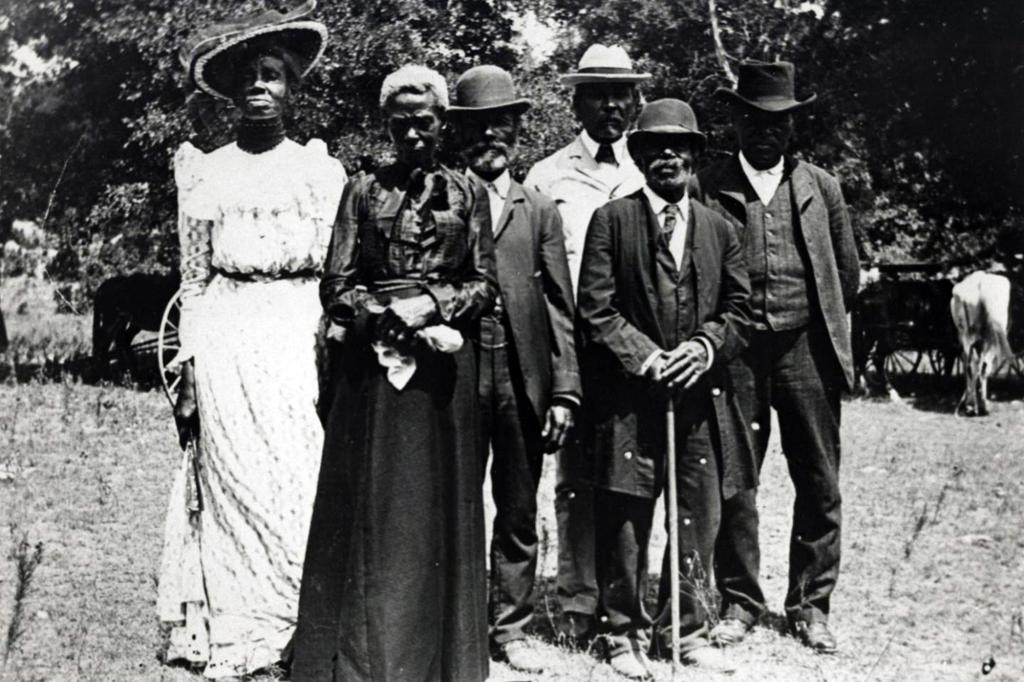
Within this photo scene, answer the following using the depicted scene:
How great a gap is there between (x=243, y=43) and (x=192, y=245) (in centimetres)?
84

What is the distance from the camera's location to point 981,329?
40.7 ft

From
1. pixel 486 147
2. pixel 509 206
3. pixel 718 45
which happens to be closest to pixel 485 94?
pixel 486 147

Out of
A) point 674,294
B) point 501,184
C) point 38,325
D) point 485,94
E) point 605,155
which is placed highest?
point 485,94

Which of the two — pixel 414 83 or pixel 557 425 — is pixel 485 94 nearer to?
pixel 414 83

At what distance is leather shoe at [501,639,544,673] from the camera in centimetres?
429

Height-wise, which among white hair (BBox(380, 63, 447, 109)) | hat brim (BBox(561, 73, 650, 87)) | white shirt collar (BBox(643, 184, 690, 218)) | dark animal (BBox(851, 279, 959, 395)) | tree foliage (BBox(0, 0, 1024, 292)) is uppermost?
tree foliage (BBox(0, 0, 1024, 292))

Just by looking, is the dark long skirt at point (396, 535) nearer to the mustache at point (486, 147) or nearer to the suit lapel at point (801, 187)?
the mustache at point (486, 147)

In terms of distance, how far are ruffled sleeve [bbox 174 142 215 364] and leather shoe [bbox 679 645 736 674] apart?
7.76 ft

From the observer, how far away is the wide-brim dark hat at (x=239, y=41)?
4.14 metres

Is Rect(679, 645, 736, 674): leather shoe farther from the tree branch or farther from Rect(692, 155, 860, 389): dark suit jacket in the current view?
the tree branch

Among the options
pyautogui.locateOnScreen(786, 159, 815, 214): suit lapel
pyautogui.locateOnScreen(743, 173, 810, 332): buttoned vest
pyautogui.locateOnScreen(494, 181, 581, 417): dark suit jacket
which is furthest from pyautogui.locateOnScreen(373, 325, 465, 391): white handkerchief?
pyautogui.locateOnScreen(786, 159, 815, 214): suit lapel

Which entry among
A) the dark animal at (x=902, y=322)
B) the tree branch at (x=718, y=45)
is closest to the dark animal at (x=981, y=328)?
the dark animal at (x=902, y=322)

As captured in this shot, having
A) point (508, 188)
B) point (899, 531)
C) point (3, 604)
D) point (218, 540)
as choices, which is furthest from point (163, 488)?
point (899, 531)

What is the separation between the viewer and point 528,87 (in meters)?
9.77
